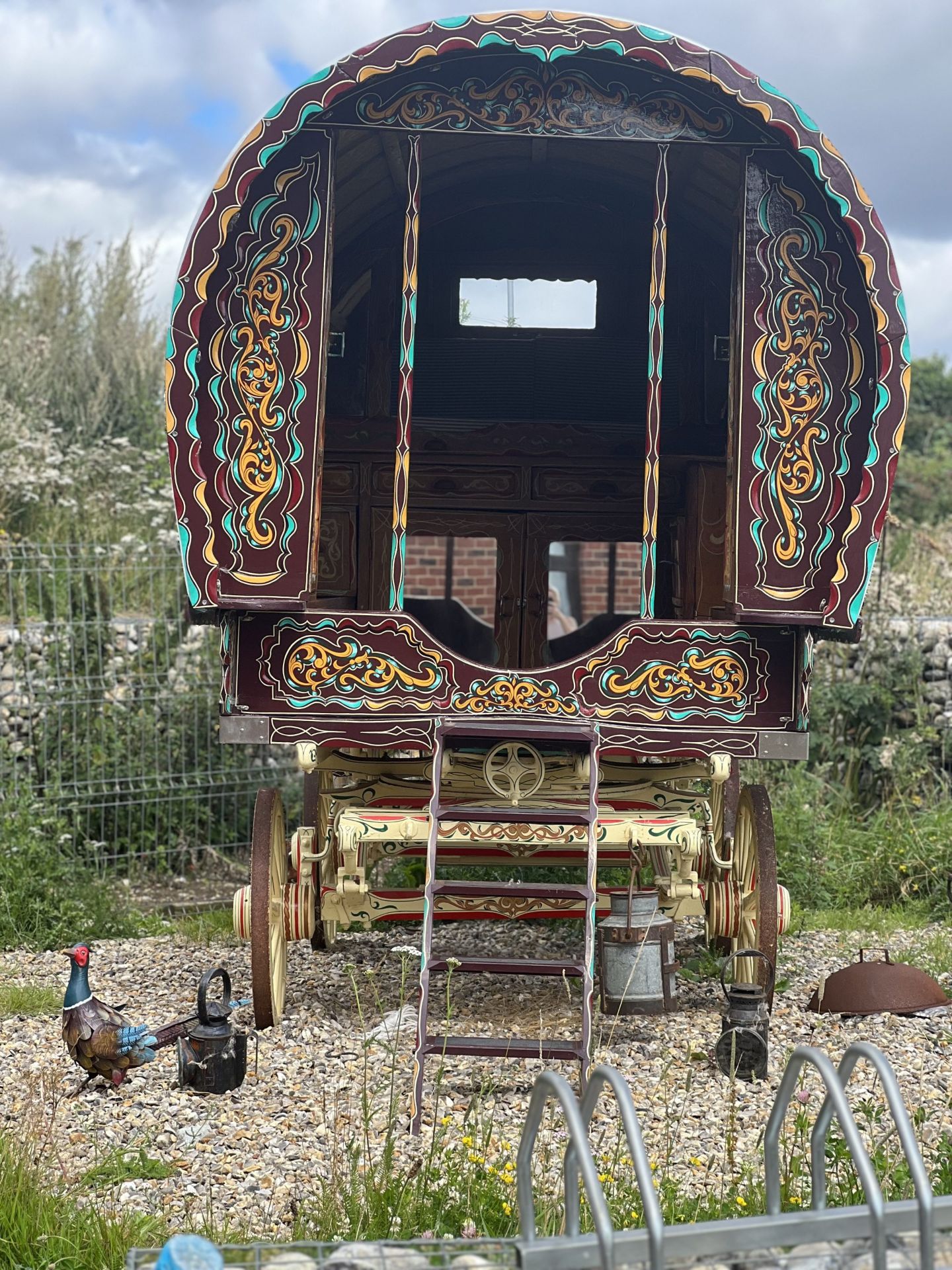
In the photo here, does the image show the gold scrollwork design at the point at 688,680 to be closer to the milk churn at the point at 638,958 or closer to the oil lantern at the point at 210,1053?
the milk churn at the point at 638,958

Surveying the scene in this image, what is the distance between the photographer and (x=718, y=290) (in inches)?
279

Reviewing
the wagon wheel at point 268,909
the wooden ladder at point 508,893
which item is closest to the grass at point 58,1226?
the wooden ladder at point 508,893

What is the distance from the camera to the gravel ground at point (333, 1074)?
3.85 metres

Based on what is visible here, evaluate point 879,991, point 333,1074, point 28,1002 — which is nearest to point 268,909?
point 333,1074

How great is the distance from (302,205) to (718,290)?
293 centimetres

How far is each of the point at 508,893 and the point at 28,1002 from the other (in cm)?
216

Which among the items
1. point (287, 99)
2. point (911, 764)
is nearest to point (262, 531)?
point (287, 99)

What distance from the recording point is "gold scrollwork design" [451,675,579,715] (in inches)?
195

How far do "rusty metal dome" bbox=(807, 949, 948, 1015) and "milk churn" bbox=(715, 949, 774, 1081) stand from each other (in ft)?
2.33

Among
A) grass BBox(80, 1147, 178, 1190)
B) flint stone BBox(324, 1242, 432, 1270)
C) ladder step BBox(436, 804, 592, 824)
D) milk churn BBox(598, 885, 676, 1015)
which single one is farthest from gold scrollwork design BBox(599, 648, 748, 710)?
flint stone BBox(324, 1242, 432, 1270)

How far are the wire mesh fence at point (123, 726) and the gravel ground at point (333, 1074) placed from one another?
1.78 meters

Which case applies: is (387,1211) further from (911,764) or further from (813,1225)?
(911,764)

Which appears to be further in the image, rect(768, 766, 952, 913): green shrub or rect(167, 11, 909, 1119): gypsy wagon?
rect(768, 766, 952, 913): green shrub

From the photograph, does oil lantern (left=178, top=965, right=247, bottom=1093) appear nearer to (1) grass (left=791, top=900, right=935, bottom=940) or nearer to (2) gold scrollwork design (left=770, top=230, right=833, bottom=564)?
(2) gold scrollwork design (left=770, top=230, right=833, bottom=564)
